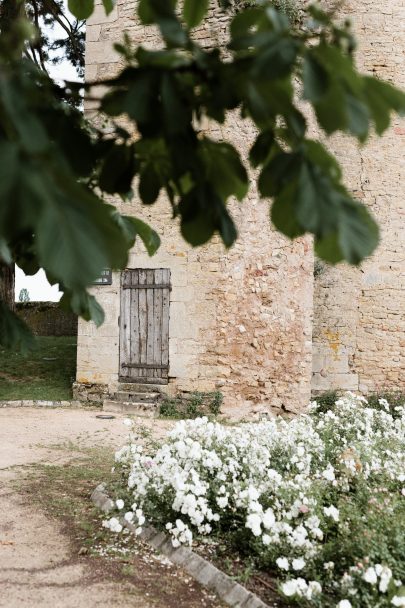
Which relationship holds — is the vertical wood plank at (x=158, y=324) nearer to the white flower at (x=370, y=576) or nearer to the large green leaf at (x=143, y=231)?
the white flower at (x=370, y=576)

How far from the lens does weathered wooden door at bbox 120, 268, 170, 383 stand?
30.8ft

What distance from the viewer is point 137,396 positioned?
9.35 meters

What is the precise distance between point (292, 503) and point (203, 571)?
695mm

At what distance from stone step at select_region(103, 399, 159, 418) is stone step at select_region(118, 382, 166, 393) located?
0.22 metres

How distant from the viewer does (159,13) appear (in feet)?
3.24

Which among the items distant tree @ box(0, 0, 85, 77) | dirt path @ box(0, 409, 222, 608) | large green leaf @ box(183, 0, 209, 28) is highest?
distant tree @ box(0, 0, 85, 77)

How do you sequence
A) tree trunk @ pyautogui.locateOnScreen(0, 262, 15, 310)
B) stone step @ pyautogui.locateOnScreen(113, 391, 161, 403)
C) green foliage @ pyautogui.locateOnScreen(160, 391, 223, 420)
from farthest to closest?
tree trunk @ pyautogui.locateOnScreen(0, 262, 15, 310) < stone step @ pyautogui.locateOnScreen(113, 391, 161, 403) < green foliage @ pyautogui.locateOnScreen(160, 391, 223, 420)

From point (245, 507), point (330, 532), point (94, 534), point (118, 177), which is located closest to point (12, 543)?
point (94, 534)

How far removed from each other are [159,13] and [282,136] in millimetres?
321

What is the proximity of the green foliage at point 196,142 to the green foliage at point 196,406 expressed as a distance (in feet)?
26.1

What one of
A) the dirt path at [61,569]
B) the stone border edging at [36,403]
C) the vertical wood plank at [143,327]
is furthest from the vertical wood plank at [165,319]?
the dirt path at [61,569]

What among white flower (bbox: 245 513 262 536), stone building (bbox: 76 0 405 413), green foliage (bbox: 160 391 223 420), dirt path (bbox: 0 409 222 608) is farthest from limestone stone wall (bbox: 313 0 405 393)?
white flower (bbox: 245 513 262 536)

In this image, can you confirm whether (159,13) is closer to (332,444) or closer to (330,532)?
(330,532)

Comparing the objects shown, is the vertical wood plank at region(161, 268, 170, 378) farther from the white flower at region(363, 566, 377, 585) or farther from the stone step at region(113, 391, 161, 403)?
the white flower at region(363, 566, 377, 585)
